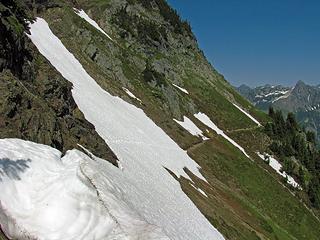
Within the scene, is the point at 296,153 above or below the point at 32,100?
above

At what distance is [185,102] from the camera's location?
10194cm

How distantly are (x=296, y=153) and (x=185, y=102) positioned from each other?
38425mm

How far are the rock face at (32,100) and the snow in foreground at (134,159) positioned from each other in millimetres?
3180

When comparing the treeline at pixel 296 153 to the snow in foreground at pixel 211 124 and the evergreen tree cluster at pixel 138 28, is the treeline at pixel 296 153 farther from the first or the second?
the evergreen tree cluster at pixel 138 28

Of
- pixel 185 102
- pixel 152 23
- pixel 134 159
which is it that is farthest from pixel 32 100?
pixel 152 23

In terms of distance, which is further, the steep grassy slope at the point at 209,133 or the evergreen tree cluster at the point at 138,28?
the evergreen tree cluster at the point at 138,28

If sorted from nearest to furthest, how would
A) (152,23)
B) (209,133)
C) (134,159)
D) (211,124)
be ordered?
(134,159), (209,133), (211,124), (152,23)

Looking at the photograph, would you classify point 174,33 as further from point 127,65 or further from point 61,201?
point 61,201

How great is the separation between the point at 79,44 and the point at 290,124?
90414 millimetres

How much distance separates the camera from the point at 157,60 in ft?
405

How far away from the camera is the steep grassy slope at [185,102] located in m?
49.7

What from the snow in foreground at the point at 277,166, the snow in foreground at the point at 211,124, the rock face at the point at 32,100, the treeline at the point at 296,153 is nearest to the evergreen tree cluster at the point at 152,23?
the snow in foreground at the point at 211,124

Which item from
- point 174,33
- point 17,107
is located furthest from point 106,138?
point 174,33

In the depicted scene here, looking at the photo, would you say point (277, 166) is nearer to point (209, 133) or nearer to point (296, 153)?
point (209, 133)
